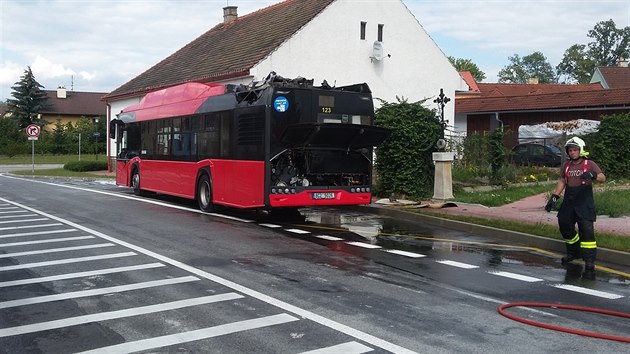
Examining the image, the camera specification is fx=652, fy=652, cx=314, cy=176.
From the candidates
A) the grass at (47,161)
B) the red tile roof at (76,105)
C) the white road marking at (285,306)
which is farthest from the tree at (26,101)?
the white road marking at (285,306)

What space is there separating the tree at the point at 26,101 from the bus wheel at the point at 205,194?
71230 millimetres

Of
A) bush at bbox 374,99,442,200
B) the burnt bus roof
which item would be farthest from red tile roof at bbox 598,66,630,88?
the burnt bus roof

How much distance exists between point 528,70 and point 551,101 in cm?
11133

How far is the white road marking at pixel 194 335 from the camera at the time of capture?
5444 mm

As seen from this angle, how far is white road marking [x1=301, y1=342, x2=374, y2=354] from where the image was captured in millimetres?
5355

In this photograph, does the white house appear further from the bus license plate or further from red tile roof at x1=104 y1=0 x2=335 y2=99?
the bus license plate

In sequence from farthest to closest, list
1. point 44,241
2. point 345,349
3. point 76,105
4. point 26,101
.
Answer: point 76,105 < point 26,101 < point 44,241 < point 345,349

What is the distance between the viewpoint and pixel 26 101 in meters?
81.1

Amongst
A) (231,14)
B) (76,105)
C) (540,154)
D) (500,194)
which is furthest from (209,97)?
(76,105)

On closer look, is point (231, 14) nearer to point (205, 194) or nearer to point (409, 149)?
point (409, 149)

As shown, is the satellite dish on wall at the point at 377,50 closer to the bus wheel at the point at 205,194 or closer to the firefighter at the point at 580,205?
the bus wheel at the point at 205,194

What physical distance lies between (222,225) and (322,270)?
5.52 metres

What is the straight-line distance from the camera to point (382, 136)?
14.8 metres

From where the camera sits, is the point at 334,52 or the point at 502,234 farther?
the point at 334,52
